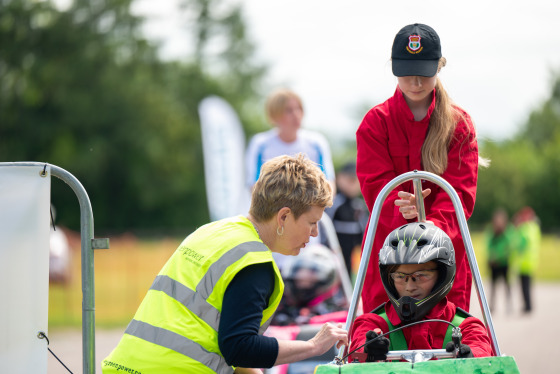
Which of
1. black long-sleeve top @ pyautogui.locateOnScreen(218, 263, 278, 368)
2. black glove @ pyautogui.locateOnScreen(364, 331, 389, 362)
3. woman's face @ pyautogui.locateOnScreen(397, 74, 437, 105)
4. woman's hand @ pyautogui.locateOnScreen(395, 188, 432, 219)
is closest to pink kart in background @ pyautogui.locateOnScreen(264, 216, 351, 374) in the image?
woman's hand @ pyautogui.locateOnScreen(395, 188, 432, 219)

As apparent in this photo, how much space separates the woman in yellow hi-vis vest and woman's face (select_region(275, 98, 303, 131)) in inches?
168

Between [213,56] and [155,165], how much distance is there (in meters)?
10.0

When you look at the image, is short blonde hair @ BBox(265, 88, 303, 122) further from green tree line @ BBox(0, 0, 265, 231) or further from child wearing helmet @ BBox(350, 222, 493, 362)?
green tree line @ BBox(0, 0, 265, 231)

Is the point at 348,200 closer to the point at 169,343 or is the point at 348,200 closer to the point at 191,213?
the point at 169,343

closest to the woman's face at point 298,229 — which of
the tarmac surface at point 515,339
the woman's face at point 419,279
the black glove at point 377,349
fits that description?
the black glove at point 377,349

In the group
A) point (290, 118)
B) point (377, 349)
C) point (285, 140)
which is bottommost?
point (377, 349)

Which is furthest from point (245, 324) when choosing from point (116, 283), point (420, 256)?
point (116, 283)

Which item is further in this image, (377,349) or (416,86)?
(416,86)

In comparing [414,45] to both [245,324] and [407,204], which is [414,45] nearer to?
[407,204]

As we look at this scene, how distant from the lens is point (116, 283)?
22.0 meters

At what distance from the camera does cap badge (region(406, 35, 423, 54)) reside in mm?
4473

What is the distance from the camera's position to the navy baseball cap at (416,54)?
14.7ft

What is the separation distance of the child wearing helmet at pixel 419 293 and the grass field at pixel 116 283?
1132 cm

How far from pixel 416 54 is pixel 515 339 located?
8986 millimetres
